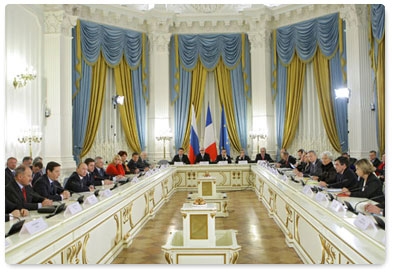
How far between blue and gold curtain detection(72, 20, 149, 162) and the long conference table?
450cm

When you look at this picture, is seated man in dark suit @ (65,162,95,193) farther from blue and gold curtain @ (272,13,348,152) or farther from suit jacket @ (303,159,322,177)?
blue and gold curtain @ (272,13,348,152)

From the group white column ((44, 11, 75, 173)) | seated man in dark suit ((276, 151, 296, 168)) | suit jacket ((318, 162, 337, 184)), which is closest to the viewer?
suit jacket ((318, 162, 337, 184))

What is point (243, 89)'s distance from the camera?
502 inches

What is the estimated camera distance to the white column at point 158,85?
12438mm

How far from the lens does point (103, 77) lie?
1167 cm

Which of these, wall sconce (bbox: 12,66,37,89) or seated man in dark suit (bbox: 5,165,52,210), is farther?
wall sconce (bbox: 12,66,37,89)

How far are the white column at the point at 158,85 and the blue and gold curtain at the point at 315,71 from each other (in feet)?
10.3

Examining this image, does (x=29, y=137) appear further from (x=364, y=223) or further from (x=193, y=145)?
(x=364, y=223)

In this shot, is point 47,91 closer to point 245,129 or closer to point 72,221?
point 245,129

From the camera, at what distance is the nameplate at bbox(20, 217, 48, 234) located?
281cm

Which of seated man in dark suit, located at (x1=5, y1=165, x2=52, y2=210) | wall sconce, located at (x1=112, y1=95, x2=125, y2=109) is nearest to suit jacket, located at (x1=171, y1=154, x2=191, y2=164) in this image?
wall sconce, located at (x1=112, y1=95, x2=125, y2=109)

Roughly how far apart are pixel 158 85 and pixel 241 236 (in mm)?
7595

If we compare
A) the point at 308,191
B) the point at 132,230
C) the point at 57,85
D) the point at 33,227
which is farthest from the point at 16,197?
the point at 57,85

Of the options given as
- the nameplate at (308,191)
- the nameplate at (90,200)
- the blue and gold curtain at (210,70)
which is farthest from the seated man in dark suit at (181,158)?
the nameplate at (90,200)
